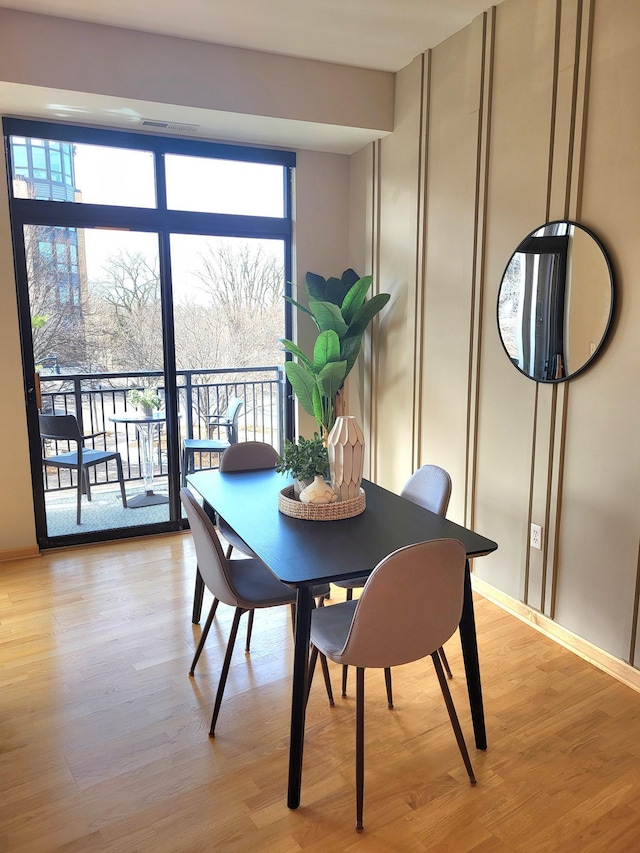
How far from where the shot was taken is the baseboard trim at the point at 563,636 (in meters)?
2.68

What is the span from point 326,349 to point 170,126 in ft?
5.68

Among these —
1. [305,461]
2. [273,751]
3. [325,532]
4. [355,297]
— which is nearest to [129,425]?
[355,297]

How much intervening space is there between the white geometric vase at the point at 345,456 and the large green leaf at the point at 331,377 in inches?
64.1

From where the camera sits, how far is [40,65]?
3.28 metres

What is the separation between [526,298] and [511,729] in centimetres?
193

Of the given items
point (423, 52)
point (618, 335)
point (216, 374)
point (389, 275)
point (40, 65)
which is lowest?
point (216, 374)

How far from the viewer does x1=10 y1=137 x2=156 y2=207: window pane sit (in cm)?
388

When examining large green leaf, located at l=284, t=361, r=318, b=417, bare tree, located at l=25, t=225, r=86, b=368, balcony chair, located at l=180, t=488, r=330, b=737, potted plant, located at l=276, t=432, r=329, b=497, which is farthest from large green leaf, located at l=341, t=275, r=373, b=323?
balcony chair, located at l=180, t=488, r=330, b=737

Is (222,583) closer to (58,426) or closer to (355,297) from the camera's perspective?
(58,426)

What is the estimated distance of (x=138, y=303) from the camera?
427cm

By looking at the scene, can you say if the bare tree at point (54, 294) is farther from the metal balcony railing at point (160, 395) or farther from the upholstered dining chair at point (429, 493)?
the upholstered dining chair at point (429, 493)

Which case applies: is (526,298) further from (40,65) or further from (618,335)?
(40,65)

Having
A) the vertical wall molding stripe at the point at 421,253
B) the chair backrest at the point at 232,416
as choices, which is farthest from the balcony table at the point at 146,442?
the vertical wall molding stripe at the point at 421,253

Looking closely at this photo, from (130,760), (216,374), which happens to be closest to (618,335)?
(130,760)
